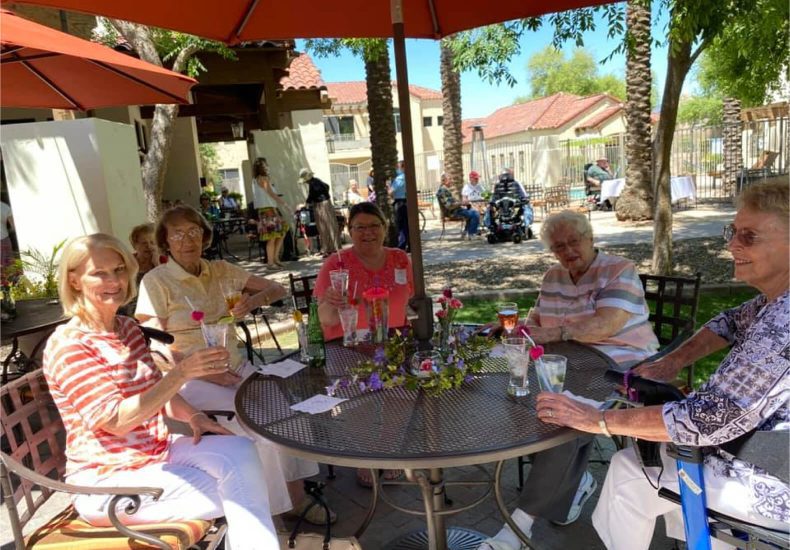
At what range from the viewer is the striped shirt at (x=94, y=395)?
1.79 m

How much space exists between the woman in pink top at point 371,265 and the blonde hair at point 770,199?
1715 mm

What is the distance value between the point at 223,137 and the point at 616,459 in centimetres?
2249

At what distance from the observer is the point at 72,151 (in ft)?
17.5

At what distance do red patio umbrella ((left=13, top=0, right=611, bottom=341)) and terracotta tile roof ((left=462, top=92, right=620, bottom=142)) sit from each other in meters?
38.3

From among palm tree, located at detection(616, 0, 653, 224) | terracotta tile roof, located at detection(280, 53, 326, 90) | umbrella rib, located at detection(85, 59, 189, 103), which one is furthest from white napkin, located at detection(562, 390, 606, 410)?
terracotta tile roof, located at detection(280, 53, 326, 90)

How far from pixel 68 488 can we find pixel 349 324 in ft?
4.19

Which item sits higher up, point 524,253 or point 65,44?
point 65,44

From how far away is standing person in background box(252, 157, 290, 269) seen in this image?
945 cm

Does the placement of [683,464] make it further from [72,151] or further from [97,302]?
[72,151]

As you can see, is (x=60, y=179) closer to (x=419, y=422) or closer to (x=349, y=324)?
(x=349, y=324)

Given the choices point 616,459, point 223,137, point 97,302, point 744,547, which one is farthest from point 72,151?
point 223,137

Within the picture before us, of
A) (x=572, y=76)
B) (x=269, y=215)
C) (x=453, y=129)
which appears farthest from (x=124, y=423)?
(x=572, y=76)

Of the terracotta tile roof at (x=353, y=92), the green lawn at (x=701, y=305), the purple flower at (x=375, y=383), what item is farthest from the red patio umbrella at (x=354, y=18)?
the terracotta tile roof at (x=353, y=92)

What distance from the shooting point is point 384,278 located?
10.4 feet
